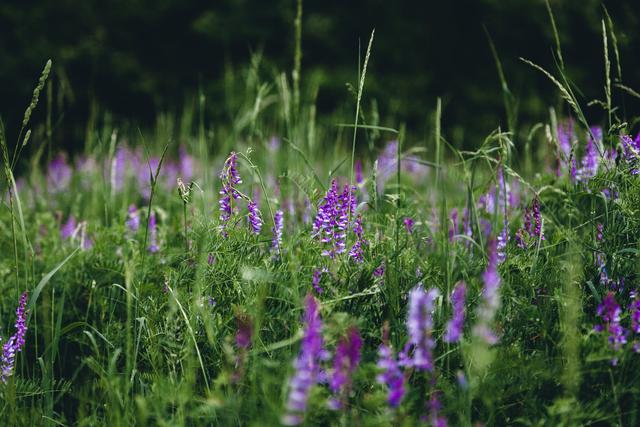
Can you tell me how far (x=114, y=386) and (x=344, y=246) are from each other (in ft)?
2.33

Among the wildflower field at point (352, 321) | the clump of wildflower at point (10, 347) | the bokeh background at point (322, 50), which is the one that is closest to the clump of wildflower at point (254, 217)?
the wildflower field at point (352, 321)

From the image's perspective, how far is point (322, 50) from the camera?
385 inches

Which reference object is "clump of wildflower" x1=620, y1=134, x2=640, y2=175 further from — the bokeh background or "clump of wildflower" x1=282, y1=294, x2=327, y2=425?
the bokeh background

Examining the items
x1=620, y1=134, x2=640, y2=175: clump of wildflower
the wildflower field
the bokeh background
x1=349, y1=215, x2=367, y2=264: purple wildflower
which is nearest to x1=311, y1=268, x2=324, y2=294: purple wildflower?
the wildflower field

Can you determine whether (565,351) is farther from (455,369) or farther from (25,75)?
(25,75)

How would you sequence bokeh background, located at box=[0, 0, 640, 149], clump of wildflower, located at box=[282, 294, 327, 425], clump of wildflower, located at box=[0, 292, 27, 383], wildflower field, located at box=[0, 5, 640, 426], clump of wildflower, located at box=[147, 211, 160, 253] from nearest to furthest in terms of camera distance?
1. clump of wildflower, located at box=[282, 294, 327, 425]
2. wildflower field, located at box=[0, 5, 640, 426]
3. clump of wildflower, located at box=[0, 292, 27, 383]
4. clump of wildflower, located at box=[147, 211, 160, 253]
5. bokeh background, located at box=[0, 0, 640, 149]

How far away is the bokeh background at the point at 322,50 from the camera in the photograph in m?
9.13

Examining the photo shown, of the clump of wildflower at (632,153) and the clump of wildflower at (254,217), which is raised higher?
the clump of wildflower at (632,153)

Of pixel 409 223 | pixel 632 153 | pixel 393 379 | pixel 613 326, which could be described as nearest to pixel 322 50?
pixel 409 223

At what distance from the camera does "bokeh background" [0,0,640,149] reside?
30.0ft

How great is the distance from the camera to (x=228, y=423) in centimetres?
143

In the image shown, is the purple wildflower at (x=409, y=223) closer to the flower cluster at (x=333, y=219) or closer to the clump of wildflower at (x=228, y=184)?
the flower cluster at (x=333, y=219)

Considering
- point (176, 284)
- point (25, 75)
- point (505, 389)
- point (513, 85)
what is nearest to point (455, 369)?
point (505, 389)

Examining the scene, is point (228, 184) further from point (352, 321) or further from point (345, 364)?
point (345, 364)
